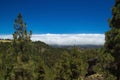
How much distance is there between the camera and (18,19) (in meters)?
65.3

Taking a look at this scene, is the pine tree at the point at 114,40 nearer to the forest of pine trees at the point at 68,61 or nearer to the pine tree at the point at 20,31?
the forest of pine trees at the point at 68,61

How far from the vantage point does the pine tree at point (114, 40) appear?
1065 inches

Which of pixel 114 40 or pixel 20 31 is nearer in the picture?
pixel 114 40

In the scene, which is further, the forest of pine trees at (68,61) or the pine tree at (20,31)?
the pine tree at (20,31)

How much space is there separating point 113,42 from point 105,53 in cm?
133

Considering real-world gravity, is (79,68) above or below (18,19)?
below

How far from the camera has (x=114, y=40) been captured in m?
27.1

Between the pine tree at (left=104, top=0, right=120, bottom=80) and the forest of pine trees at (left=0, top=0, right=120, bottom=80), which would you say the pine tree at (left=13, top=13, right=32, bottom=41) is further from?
the pine tree at (left=104, top=0, right=120, bottom=80)

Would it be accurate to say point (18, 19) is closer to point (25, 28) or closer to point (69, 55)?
point (25, 28)

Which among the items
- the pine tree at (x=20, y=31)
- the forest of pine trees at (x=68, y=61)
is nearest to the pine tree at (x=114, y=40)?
the forest of pine trees at (x=68, y=61)

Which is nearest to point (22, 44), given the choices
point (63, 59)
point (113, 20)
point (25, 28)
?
point (25, 28)

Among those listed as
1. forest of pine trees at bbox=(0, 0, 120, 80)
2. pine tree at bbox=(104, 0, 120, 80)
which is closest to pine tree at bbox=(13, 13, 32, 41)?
forest of pine trees at bbox=(0, 0, 120, 80)

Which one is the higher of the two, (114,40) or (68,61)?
(114,40)

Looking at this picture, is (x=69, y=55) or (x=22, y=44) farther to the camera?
(x=69, y=55)
